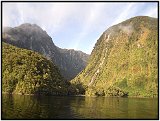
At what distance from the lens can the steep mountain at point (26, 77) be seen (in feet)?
563

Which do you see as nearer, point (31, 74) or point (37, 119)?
point (37, 119)

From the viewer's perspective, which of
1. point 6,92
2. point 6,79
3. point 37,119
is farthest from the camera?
point 6,79

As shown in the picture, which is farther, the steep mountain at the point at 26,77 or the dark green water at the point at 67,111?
the steep mountain at the point at 26,77

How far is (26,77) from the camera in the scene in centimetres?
18175

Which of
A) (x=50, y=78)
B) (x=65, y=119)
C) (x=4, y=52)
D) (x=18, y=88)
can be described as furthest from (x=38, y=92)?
(x=65, y=119)

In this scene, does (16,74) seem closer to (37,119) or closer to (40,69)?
(40,69)

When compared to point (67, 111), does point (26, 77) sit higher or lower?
higher

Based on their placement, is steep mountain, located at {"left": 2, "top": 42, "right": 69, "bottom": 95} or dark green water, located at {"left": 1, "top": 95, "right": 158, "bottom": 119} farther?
steep mountain, located at {"left": 2, "top": 42, "right": 69, "bottom": 95}

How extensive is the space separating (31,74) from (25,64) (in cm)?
852

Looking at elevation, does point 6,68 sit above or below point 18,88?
above

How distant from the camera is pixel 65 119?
6062 centimetres

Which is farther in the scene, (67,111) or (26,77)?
(26,77)

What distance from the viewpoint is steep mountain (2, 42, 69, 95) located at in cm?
17175

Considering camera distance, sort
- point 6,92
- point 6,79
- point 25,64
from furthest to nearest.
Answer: point 25,64 → point 6,79 → point 6,92
